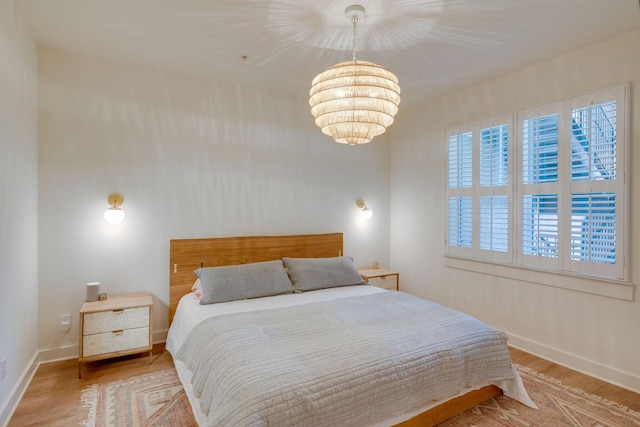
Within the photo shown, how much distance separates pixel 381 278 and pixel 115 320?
2.78 m

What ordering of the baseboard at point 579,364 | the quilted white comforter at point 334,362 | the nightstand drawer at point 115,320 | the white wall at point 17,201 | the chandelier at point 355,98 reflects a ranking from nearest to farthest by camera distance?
1. the quilted white comforter at point 334,362
2. the chandelier at point 355,98
3. the white wall at point 17,201
4. the baseboard at point 579,364
5. the nightstand drawer at point 115,320

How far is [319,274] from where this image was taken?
11.3 feet

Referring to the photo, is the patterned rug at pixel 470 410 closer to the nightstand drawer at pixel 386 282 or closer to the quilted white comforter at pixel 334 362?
the quilted white comforter at pixel 334 362

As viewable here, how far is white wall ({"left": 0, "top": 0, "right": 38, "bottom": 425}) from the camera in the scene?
2129mm

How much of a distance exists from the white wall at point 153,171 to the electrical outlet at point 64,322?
0.14 ft

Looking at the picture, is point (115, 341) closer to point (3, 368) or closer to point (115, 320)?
point (115, 320)

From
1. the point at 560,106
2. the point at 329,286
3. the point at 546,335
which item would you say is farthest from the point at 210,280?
the point at 560,106

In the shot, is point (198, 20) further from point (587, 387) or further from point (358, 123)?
point (587, 387)

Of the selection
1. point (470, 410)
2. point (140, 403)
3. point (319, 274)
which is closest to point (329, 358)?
point (470, 410)

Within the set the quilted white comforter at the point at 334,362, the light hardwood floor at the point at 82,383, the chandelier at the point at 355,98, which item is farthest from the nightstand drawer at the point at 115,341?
the chandelier at the point at 355,98

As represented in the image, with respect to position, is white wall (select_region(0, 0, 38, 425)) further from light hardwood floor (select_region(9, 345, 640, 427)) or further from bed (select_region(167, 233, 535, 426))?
bed (select_region(167, 233, 535, 426))

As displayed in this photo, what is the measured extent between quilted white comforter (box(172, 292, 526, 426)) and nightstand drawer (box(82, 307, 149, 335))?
2.42 ft

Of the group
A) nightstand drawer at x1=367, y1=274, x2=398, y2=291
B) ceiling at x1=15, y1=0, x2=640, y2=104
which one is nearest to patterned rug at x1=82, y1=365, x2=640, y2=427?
nightstand drawer at x1=367, y1=274, x2=398, y2=291

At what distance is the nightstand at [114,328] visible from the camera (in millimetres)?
2699
